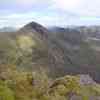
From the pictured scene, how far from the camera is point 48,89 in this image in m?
33.6

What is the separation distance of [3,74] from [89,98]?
36.3 ft

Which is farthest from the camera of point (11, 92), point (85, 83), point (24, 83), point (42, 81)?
point (85, 83)

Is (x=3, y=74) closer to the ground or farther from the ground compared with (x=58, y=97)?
farther from the ground

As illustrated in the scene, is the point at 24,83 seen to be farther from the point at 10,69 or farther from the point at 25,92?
the point at 10,69

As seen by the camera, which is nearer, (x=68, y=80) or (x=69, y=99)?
(x=69, y=99)

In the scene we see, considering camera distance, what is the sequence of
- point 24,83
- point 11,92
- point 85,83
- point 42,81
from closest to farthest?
point 11,92, point 24,83, point 42,81, point 85,83

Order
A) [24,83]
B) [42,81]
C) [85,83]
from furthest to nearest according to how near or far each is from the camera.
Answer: [85,83]
[42,81]
[24,83]

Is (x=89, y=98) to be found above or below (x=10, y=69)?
below

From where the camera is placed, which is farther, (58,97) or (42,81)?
(42,81)

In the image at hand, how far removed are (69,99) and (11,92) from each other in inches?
268

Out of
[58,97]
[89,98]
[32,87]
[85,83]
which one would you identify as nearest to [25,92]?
[32,87]

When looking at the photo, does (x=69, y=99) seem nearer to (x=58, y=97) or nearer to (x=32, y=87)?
(x=58, y=97)

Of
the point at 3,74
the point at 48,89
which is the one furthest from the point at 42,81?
the point at 3,74

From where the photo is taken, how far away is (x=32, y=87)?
32500mm
